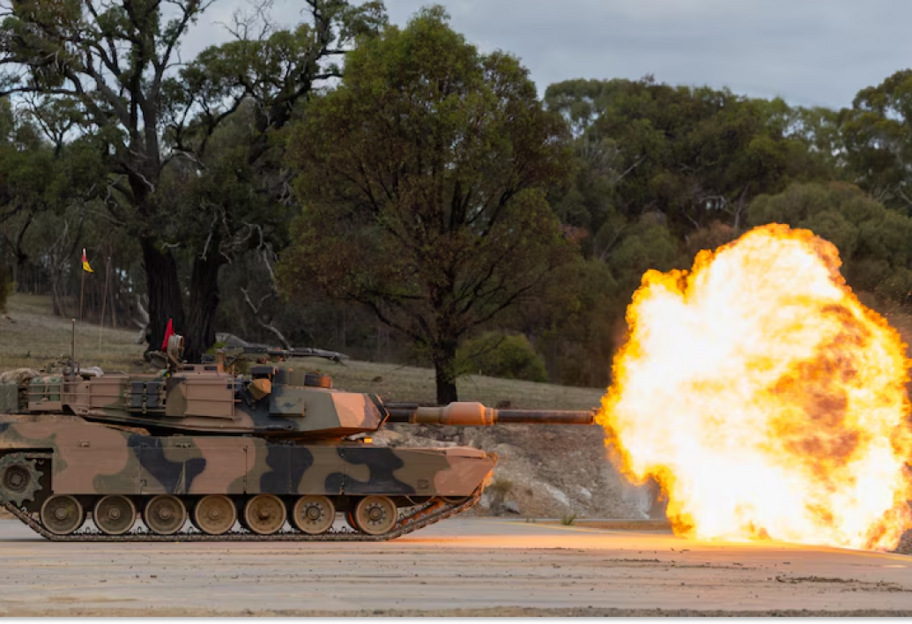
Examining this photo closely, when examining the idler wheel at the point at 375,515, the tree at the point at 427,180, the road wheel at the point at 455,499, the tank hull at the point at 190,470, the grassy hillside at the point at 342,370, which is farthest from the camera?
the grassy hillside at the point at 342,370

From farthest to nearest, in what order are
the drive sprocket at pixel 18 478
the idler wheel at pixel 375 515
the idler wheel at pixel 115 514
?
the idler wheel at pixel 375 515
the idler wheel at pixel 115 514
the drive sprocket at pixel 18 478

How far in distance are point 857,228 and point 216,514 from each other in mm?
47337

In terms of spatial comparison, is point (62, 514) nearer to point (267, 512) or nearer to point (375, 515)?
point (267, 512)

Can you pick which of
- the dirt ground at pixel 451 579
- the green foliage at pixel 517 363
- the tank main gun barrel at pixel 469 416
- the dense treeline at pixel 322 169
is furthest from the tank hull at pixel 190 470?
the green foliage at pixel 517 363

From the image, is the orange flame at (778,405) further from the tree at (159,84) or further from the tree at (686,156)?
the tree at (686,156)

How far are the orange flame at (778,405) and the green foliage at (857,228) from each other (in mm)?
33768

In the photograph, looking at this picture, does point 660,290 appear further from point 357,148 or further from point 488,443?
point 357,148

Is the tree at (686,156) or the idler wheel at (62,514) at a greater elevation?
the tree at (686,156)

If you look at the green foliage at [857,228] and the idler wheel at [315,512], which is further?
the green foliage at [857,228]

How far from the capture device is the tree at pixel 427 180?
4075 centimetres

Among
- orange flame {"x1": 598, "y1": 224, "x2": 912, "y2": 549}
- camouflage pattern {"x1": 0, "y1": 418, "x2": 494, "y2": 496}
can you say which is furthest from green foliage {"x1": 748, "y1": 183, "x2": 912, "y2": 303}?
camouflage pattern {"x1": 0, "y1": 418, "x2": 494, "y2": 496}

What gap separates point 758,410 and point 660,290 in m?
3.17

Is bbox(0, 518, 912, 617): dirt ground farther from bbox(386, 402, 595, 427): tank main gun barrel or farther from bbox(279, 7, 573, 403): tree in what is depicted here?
bbox(279, 7, 573, 403): tree

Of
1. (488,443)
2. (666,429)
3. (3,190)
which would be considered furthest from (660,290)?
(3,190)
